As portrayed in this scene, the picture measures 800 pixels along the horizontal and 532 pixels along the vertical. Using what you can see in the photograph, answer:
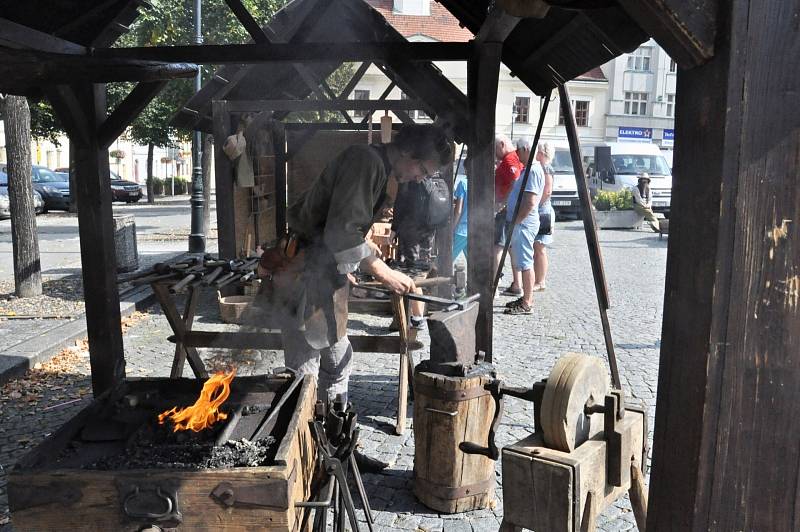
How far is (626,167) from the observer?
22453mm

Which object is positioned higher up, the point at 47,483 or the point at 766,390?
the point at 766,390

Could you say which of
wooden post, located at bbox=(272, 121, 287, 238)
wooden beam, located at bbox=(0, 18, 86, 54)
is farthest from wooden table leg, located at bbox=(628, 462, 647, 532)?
wooden post, located at bbox=(272, 121, 287, 238)

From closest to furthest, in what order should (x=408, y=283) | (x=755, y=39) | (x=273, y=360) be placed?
(x=755, y=39) → (x=408, y=283) → (x=273, y=360)

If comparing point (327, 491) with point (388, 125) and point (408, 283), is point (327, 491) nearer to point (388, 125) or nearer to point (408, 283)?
point (408, 283)

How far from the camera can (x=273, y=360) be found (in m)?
6.09

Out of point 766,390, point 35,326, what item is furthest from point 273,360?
point 766,390

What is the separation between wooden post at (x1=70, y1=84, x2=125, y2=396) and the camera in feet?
14.5

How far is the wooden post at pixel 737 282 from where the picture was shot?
1.43 metres

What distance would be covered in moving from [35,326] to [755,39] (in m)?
7.18

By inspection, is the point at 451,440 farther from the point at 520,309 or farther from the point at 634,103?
the point at 634,103

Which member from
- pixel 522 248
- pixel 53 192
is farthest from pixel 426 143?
pixel 53 192

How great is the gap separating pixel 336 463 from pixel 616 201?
1766 cm

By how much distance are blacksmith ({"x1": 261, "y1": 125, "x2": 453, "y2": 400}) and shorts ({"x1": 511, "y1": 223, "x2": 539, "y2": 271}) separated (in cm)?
448

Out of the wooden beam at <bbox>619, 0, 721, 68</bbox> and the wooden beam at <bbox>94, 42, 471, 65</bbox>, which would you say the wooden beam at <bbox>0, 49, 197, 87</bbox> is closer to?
the wooden beam at <bbox>94, 42, 471, 65</bbox>
